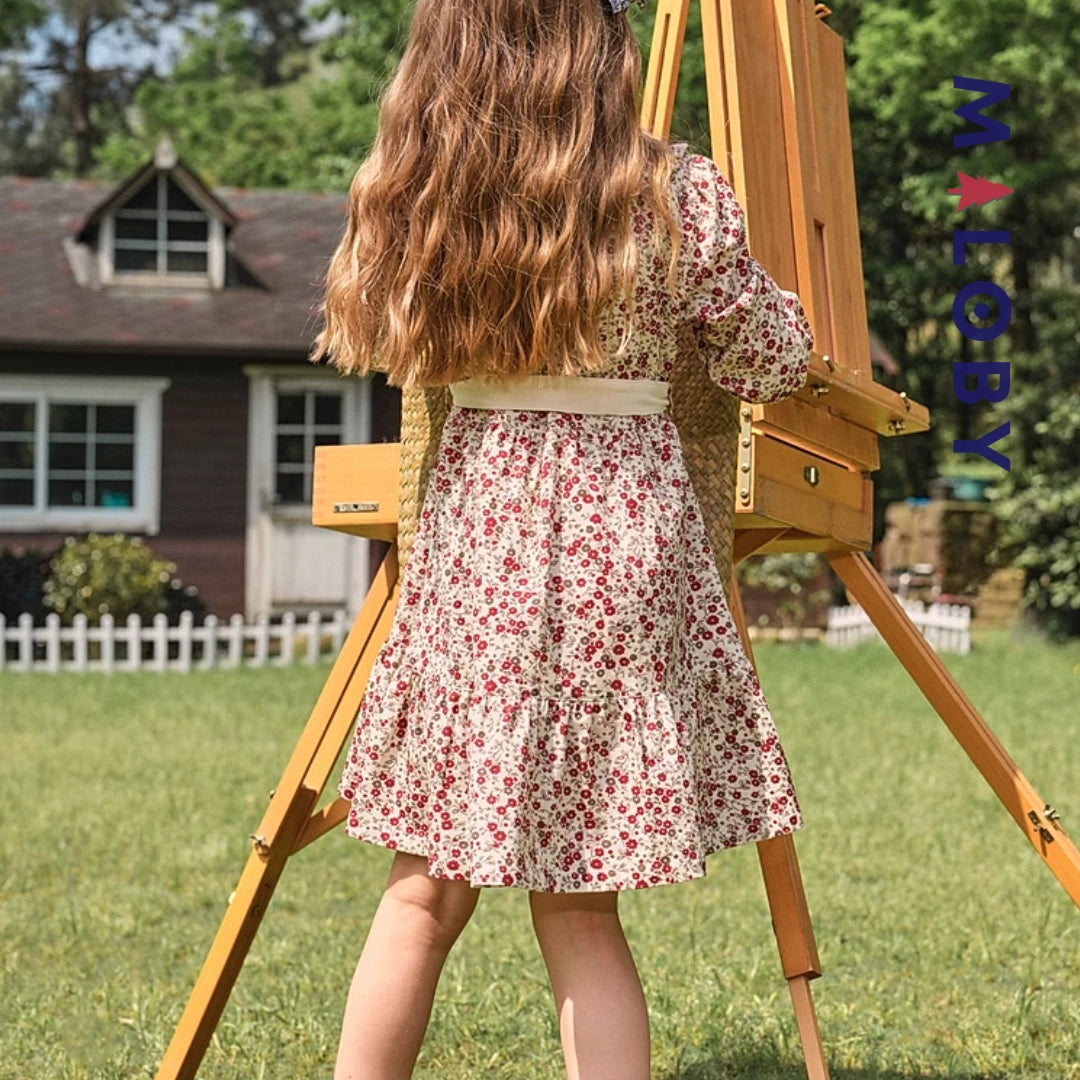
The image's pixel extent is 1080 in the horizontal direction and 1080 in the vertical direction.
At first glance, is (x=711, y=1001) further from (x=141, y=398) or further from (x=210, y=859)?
(x=141, y=398)

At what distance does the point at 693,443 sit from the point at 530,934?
7.74 ft

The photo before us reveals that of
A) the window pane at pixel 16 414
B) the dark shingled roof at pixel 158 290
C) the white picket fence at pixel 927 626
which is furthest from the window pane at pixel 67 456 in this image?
the white picket fence at pixel 927 626

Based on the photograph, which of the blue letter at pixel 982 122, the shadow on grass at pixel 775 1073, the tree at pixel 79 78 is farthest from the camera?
the tree at pixel 79 78

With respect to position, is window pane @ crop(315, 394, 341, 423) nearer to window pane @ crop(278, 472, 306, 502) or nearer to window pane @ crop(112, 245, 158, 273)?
window pane @ crop(278, 472, 306, 502)

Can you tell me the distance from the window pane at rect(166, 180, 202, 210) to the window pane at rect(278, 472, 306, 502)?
8.31 ft

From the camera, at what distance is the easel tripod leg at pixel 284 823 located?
2803mm

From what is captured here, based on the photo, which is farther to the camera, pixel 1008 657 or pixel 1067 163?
pixel 1067 163

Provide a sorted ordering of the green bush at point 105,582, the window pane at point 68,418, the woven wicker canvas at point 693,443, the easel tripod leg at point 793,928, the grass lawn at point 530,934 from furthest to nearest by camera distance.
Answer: the window pane at point 68,418 → the green bush at point 105,582 → the grass lawn at point 530,934 → the easel tripod leg at point 793,928 → the woven wicker canvas at point 693,443

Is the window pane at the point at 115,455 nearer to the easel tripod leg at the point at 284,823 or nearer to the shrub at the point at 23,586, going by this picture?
the shrub at the point at 23,586

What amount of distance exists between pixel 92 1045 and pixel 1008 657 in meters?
11.1

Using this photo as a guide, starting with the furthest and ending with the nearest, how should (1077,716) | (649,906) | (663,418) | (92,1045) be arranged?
1. (1077,716)
2. (649,906)
3. (92,1045)
4. (663,418)

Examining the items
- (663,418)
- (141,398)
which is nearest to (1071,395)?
(141,398)

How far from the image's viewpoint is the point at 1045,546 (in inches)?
609

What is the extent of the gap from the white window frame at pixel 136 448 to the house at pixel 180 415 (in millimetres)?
12
